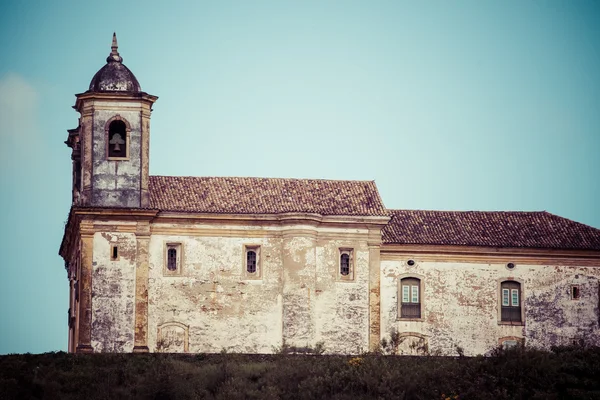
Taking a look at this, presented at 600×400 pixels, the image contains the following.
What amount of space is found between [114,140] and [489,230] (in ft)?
53.3

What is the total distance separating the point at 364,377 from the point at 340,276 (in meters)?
9.44

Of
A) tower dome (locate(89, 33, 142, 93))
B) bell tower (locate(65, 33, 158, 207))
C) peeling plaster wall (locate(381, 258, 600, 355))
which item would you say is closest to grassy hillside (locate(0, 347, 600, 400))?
peeling plaster wall (locate(381, 258, 600, 355))

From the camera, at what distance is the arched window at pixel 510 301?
70.1m

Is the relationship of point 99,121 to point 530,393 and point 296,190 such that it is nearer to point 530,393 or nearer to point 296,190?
point 296,190

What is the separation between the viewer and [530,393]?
59031 mm

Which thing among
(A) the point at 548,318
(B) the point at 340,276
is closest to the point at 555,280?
(A) the point at 548,318

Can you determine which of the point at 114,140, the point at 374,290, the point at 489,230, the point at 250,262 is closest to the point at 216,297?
the point at 250,262

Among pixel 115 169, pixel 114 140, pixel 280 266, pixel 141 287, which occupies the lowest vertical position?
pixel 141 287

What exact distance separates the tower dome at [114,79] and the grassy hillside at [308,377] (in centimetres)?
1188

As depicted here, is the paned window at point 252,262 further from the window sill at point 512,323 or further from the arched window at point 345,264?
the window sill at point 512,323

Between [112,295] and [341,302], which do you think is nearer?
[112,295]

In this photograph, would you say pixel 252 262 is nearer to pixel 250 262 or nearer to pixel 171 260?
pixel 250 262

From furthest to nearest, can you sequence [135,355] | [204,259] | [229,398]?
[204,259] → [135,355] → [229,398]

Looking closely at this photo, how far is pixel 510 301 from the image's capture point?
70.2 metres
